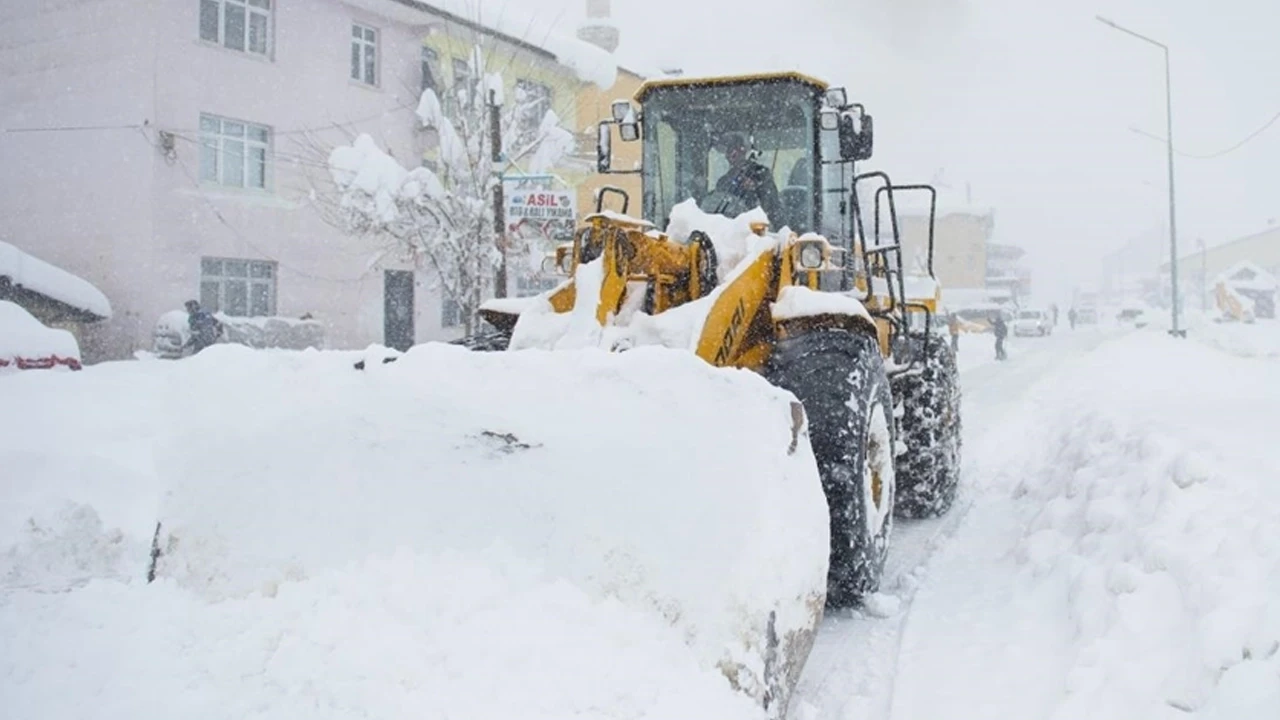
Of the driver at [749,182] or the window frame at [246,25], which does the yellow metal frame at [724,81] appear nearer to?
the driver at [749,182]

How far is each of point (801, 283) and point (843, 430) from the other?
42.9 inches

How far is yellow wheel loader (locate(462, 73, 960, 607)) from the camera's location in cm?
411

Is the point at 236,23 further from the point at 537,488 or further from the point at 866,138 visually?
the point at 537,488

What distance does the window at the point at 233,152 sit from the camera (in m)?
15.4

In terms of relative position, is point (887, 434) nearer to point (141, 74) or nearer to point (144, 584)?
point (144, 584)

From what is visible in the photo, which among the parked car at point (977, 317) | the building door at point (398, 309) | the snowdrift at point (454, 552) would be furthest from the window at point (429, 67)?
the parked car at point (977, 317)

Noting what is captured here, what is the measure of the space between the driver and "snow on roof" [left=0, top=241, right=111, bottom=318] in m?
5.22

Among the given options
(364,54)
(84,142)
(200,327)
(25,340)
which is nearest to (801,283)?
(25,340)

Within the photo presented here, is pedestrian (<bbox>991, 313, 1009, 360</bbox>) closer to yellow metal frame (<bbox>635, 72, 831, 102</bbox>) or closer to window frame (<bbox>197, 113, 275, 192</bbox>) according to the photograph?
window frame (<bbox>197, 113, 275, 192</bbox>)

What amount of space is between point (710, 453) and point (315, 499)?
4.14 ft

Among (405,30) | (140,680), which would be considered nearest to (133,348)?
(405,30)

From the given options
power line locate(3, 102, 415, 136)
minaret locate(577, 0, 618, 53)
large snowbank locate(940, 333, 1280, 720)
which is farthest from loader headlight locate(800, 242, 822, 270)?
minaret locate(577, 0, 618, 53)

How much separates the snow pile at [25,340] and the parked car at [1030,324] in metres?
41.8

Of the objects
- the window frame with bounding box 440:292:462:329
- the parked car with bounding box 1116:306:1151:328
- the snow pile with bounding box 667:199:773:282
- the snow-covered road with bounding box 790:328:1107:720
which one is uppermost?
the parked car with bounding box 1116:306:1151:328
